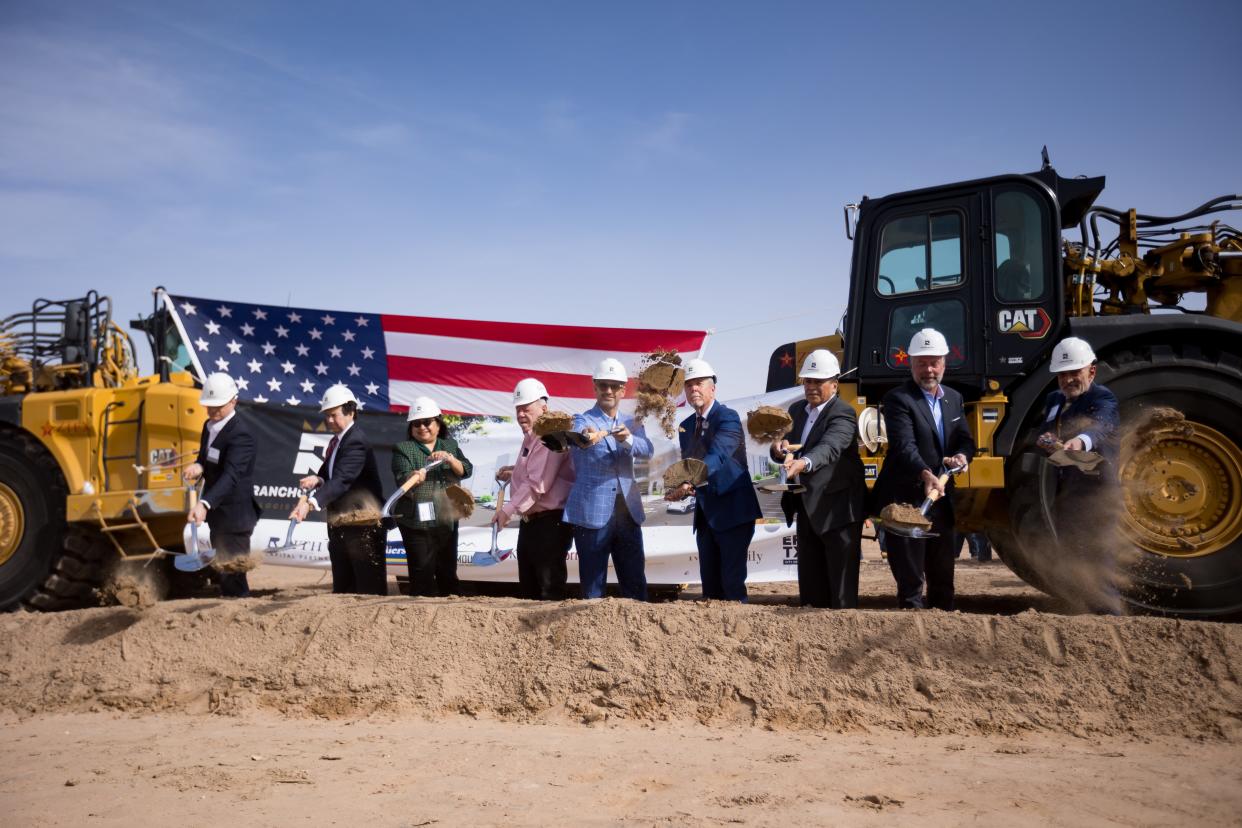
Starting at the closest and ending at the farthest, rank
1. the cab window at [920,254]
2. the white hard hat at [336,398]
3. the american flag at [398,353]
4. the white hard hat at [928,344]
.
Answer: the white hard hat at [928,344] < the cab window at [920,254] < the white hard hat at [336,398] < the american flag at [398,353]

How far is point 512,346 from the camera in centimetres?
1088

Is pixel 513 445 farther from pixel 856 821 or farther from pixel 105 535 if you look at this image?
pixel 856 821

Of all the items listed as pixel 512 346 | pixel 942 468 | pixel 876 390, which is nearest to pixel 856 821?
pixel 942 468

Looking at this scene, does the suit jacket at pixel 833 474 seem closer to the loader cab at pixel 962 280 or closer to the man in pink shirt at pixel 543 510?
the loader cab at pixel 962 280

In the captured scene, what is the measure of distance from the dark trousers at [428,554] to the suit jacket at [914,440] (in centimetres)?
307

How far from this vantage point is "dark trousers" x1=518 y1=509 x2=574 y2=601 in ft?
20.7

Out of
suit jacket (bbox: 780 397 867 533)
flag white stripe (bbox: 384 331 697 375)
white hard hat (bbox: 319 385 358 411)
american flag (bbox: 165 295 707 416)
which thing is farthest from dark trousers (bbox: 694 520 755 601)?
flag white stripe (bbox: 384 331 697 375)

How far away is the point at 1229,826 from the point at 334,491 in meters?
5.36

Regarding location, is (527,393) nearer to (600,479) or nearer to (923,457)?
(600,479)

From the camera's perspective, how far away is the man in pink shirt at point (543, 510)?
6.28 metres

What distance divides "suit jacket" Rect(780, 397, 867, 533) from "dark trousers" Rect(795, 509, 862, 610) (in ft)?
0.23

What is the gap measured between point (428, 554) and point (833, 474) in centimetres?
292

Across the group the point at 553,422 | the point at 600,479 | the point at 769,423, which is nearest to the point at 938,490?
the point at 769,423

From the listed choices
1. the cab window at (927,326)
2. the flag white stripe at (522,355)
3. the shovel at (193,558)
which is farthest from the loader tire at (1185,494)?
the flag white stripe at (522,355)
